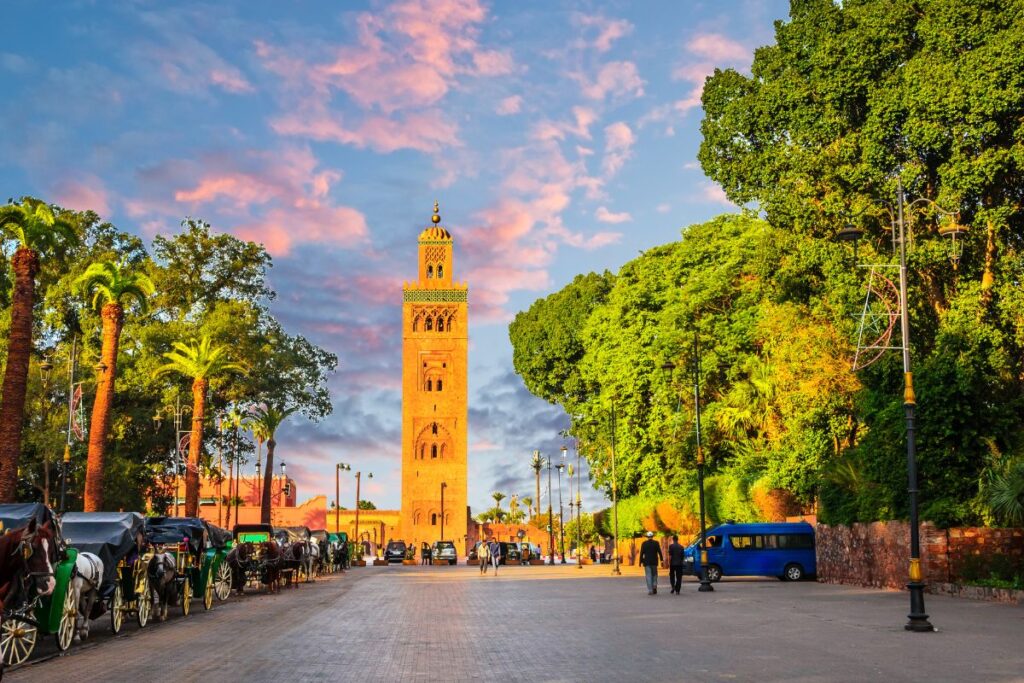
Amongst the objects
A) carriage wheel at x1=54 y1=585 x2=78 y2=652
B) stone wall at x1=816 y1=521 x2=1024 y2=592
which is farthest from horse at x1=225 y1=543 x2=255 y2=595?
stone wall at x1=816 y1=521 x2=1024 y2=592

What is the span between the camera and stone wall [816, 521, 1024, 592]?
26.1 m

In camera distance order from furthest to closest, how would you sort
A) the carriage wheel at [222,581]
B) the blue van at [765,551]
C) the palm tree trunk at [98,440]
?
the blue van at [765,551] < the palm tree trunk at [98,440] < the carriage wheel at [222,581]

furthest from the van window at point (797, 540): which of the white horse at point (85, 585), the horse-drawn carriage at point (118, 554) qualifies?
the white horse at point (85, 585)

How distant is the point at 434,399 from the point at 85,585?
98.0 metres

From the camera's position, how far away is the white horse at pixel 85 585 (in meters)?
15.7

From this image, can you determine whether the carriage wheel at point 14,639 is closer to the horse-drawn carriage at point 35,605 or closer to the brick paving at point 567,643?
the horse-drawn carriage at point 35,605

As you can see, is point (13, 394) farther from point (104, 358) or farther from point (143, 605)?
point (143, 605)

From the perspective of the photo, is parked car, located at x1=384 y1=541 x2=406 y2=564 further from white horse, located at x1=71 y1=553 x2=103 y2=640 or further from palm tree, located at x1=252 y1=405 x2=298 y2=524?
white horse, located at x1=71 y1=553 x2=103 y2=640

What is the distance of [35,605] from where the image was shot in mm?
14016

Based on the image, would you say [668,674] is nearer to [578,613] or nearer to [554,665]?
[554,665]

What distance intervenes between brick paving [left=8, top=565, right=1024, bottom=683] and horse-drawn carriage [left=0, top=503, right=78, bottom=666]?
345mm

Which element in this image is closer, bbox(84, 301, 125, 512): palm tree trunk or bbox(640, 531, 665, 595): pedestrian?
bbox(640, 531, 665, 595): pedestrian

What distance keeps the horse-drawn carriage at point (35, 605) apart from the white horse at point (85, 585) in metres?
0.41

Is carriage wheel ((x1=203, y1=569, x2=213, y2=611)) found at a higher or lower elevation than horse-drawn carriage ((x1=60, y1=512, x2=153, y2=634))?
lower
